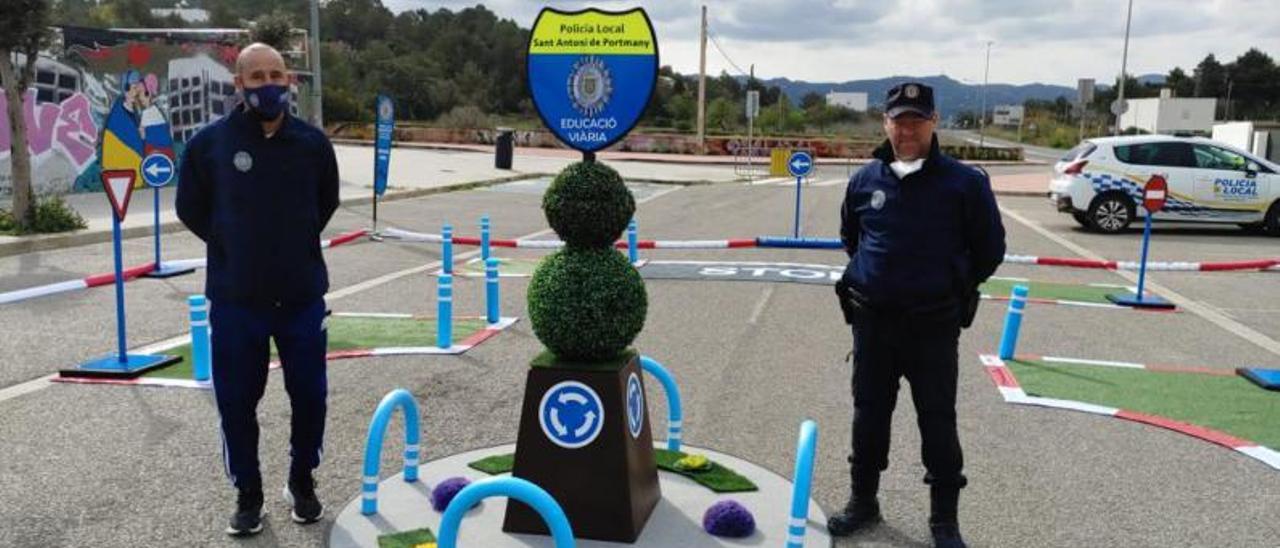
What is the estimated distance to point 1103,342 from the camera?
8.65m

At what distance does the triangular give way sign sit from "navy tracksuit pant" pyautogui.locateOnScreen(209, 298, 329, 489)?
12.8ft

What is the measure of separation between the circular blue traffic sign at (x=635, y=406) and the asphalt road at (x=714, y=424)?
107cm

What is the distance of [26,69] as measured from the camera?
13.9m

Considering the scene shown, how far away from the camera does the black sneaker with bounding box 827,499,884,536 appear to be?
4398 millimetres

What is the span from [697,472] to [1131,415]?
3.20m

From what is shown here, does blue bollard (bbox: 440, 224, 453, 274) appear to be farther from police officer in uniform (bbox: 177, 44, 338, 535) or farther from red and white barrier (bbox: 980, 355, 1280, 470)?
police officer in uniform (bbox: 177, 44, 338, 535)

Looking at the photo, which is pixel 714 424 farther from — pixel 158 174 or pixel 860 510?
pixel 158 174

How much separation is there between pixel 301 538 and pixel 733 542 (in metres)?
1.93

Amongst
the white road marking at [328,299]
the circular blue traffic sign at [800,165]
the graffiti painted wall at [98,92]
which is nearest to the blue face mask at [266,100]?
the white road marking at [328,299]

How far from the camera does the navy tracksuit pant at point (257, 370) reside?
13.5 ft

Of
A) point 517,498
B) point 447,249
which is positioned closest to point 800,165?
point 447,249

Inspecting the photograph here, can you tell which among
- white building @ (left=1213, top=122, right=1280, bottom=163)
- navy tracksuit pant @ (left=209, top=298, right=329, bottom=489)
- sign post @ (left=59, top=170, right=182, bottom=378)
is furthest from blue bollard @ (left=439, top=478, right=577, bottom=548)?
white building @ (left=1213, top=122, right=1280, bottom=163)

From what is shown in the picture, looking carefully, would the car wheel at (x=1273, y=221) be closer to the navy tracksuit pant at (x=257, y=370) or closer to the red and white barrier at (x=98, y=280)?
the red and white barrier at (x=98, y=280)

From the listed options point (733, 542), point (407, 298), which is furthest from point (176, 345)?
point (733, 542)
